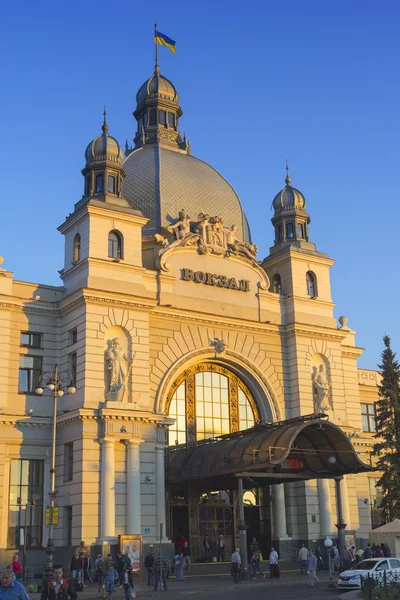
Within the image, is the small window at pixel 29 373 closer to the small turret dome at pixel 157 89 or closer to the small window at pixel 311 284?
the small window at pixel 311 284

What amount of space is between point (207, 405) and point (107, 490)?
9892 mm

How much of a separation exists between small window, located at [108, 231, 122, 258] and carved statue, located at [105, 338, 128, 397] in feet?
17.3

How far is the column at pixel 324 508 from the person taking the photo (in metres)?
43.8

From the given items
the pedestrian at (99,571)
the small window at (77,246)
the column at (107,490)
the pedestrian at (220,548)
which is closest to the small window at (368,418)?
the pedestrian at (220,548)

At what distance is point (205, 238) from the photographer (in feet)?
149

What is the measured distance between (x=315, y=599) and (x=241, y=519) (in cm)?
897

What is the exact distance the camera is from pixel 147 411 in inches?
1524

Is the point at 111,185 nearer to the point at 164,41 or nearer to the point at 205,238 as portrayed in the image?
the point at 205,238

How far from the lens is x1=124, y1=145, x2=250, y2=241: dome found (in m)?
48.1

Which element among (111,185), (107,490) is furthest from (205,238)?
(107,490)

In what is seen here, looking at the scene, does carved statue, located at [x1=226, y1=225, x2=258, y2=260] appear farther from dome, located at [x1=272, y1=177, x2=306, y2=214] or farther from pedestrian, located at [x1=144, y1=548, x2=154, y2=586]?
pedestrian, located at [x1=144, y1=548, x2=154, y2=586]

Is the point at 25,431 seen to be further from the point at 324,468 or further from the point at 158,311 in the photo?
the point at 324,468

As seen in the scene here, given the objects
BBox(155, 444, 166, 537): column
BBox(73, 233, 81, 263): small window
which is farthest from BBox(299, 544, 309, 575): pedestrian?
BBox(73, 233, 81, 263): small window

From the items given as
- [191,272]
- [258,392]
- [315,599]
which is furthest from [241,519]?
[191,272]
